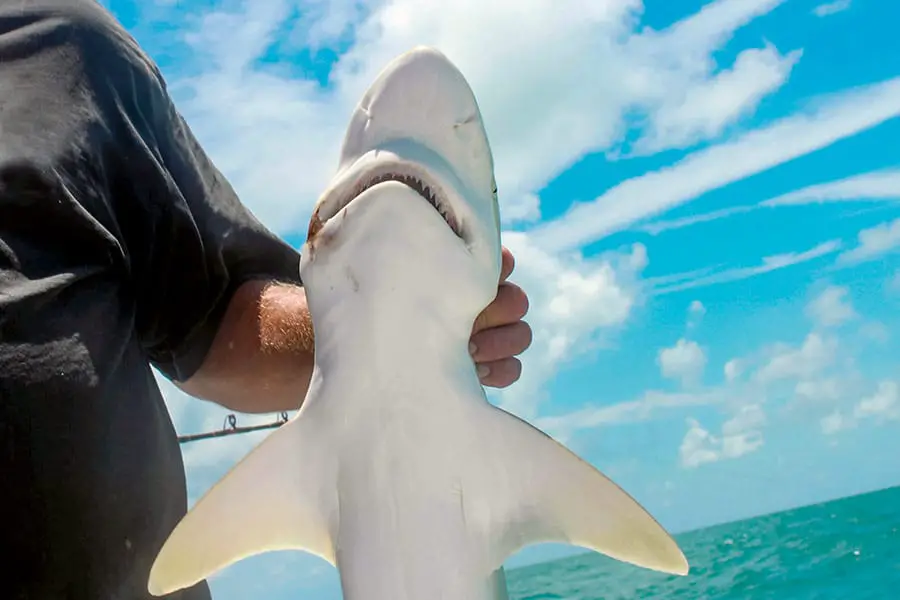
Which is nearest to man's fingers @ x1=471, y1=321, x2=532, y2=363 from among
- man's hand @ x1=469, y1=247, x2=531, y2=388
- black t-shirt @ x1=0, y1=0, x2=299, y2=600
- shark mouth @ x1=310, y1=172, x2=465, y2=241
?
man's hand @ x1=469, y1=247, x2=531, y2=388

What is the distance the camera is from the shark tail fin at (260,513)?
180 cm

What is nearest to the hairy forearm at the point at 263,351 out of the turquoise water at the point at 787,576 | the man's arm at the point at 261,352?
the man's arm at the point at 261,352

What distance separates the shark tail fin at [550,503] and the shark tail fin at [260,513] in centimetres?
37

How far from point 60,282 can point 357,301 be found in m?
0.90

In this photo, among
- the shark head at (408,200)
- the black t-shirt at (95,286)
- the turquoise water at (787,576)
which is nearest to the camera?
the shark head at (408,200)

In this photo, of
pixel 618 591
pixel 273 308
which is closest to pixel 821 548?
pixel 618 591

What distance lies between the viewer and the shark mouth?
5.36 ft

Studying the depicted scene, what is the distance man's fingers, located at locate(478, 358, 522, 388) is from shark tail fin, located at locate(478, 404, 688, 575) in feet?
1.67

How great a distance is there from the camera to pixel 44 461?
72.0 inches

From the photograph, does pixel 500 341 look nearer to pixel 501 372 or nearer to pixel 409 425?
pixel 501 372

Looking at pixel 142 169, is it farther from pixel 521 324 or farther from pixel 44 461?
pixel 521 324

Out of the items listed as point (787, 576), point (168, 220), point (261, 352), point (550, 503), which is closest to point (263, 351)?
point (261, 352)

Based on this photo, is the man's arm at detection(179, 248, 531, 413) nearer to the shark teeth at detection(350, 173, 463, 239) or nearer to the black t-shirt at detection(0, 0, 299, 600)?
the black t-shirt at detection(0, 0, 299, 600)

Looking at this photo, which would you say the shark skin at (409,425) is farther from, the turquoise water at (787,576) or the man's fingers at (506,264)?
the turquoise water at (787,576)
